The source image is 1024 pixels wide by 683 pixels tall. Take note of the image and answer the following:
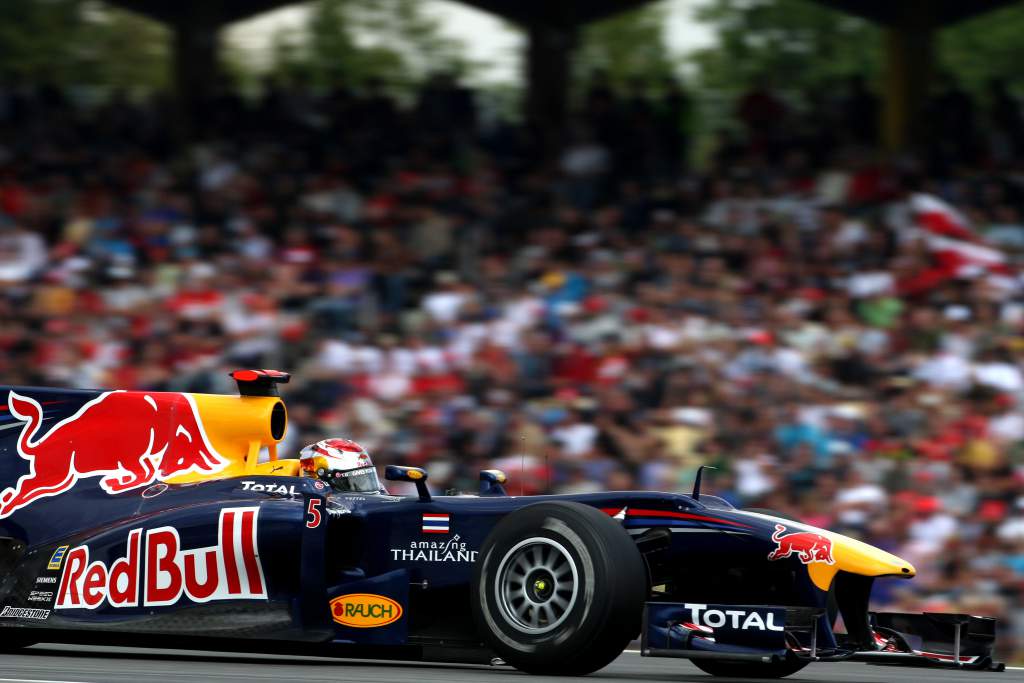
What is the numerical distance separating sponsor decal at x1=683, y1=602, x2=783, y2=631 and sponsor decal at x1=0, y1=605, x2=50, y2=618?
3163 mm

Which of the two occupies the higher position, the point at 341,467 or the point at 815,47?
the point at 815,47

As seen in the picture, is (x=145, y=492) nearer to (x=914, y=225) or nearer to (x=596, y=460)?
(x=596, y=460)

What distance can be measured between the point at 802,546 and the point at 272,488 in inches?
99.4

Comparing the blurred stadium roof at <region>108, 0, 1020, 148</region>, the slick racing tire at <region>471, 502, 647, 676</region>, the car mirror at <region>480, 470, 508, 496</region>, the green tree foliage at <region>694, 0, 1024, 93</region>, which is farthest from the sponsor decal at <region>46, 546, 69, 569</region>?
the green tree foliage at <region>694, 0, 1024, 93</region>

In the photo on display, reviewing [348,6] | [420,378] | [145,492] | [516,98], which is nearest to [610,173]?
[516,98]

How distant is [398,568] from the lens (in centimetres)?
720

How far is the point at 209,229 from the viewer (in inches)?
585

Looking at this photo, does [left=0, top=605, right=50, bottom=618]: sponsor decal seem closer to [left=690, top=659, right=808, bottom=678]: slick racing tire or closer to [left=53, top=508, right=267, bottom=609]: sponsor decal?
[left=53, top=508, right=267, bottom=609]: sponsor decal

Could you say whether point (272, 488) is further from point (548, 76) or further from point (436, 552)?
point (548, 76)

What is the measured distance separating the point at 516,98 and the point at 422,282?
3.38 meters

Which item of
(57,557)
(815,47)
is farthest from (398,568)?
(815,47)

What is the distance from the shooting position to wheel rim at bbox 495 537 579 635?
668 centimetres

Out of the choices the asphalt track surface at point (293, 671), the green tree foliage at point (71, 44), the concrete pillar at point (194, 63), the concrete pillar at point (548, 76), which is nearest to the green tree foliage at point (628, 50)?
the concrete pillar at point (548, 76)

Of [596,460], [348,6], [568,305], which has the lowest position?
[596,460]
